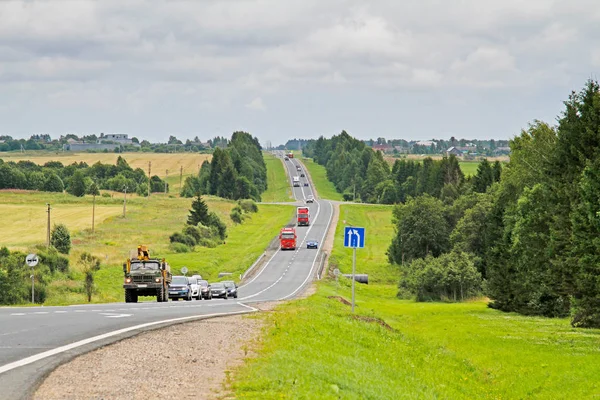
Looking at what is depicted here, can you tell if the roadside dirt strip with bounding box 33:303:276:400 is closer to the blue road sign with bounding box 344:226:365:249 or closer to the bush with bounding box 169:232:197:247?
the blue road sign with bounding box 344:226:365:249

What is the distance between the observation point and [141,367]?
48.2 ft

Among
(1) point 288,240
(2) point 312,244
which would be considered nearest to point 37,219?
(1) point 288,240

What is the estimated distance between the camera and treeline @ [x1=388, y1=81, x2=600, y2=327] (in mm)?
36719

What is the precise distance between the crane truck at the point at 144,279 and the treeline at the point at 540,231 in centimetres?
1927

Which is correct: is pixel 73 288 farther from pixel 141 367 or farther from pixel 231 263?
pixel 141 367

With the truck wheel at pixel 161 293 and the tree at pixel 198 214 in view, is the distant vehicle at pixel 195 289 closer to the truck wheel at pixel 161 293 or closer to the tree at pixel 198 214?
the truck wheel at pixel 161 293

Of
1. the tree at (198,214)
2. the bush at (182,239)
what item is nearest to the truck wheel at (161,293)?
the bush at (182,239)

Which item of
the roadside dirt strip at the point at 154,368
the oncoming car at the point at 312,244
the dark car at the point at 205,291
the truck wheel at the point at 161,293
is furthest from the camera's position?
the oncoming car at the point at 312,244

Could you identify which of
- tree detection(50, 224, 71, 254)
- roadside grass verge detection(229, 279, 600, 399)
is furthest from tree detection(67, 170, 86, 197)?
roadside grass verge detection(229, 279, 600, 399)

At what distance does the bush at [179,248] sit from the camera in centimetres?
11244

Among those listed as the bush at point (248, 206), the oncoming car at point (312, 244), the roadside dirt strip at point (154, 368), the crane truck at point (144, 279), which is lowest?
the oncoming car at point (312, 244)

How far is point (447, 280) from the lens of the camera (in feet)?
263

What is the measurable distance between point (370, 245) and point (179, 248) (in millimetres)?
31466

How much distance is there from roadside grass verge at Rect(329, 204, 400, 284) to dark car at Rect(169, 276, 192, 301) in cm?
4781
